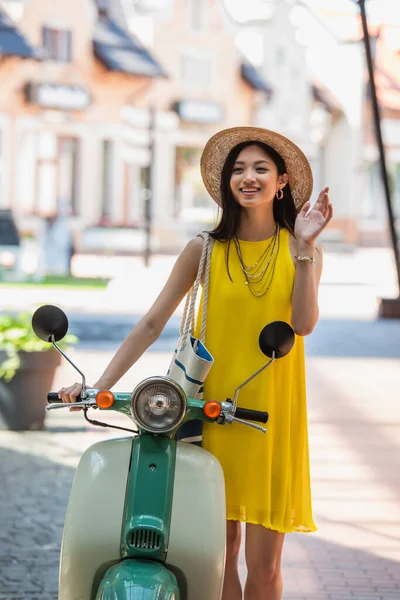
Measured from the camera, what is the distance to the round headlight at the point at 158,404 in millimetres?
2449

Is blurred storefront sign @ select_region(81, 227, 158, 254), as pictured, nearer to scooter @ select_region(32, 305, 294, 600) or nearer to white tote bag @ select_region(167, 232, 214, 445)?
white tote bag @ select_region(167, 232, 214, 445)

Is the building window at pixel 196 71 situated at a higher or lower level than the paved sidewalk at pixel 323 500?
higher

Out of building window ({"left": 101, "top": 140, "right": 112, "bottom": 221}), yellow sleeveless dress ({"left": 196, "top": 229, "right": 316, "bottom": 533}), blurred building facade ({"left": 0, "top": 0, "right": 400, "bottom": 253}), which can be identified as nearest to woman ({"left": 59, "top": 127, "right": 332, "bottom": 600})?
yellow sleeveless dress ({"left": 196, "top": 229, "right": 316, "bottom": 533})

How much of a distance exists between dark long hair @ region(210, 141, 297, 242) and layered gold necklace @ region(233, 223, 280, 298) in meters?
0.07

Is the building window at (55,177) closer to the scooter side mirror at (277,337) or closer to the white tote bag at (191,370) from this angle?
the white tote bag at (191,370)

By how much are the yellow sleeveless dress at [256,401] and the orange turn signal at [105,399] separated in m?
0.44

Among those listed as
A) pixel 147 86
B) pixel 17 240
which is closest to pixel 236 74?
pixel 147 86

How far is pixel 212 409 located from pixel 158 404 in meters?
0.15

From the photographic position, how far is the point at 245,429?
290 cm

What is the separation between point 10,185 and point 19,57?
3.89 meters

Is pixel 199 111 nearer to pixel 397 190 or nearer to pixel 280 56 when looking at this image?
pixel 280 56

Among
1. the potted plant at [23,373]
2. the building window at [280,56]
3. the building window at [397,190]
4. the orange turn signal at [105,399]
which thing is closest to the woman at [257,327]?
the orange turn signal at [105,399]

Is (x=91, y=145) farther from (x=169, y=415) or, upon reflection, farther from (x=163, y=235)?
(x=169, y=415)

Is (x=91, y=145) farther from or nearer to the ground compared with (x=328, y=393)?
farther from the ground
